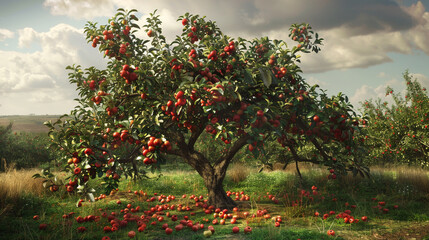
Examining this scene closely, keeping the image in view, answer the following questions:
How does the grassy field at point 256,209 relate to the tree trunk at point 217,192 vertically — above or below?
below

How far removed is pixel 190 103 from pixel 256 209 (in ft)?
11.4

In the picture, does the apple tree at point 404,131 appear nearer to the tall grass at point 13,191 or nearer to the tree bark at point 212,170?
the tree bark at point 212,170

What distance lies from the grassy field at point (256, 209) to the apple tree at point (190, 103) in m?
1.07

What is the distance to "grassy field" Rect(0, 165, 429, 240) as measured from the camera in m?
5.32

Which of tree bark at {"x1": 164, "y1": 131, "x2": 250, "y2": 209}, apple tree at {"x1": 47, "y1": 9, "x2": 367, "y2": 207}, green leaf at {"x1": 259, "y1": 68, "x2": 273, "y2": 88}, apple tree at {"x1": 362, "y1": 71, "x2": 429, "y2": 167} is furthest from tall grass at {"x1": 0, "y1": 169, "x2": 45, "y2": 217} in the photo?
apple tree at {"x1": 362, "y1": 71, "x2": 429, "y2": 167}

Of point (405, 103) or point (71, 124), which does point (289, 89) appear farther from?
point (405, 103)

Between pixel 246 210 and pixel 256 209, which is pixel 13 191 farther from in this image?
pixel 256 209

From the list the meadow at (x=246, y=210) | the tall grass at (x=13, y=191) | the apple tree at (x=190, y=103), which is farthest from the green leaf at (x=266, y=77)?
the tall grass at (x=13, y=191)

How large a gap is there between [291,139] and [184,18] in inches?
150

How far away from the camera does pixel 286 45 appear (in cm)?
606

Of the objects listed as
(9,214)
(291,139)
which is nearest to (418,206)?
(291,139)

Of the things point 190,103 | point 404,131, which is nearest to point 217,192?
point 190,103

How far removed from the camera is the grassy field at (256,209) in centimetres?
532

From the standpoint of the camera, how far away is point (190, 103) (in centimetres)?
457
